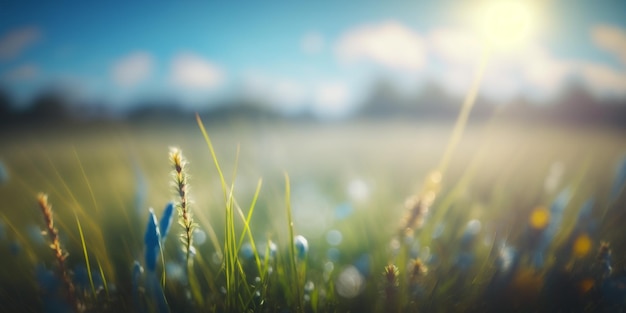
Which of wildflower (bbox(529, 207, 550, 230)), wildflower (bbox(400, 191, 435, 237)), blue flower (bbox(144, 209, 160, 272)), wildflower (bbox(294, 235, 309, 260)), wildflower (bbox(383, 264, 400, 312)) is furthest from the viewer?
wildflower (bbox(529, 207, 550, 230))

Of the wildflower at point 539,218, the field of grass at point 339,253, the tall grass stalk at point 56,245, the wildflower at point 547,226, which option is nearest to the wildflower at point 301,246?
the field of grass at point 339,253

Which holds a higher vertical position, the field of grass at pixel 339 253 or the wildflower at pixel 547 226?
the wildflower at pixel 547 226

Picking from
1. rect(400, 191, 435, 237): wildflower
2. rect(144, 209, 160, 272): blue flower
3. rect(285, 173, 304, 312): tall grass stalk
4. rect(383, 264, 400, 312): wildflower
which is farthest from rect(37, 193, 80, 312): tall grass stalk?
rect(400, 191, 435, 237): wildflower

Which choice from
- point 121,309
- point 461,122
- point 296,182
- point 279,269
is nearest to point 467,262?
point 461,122

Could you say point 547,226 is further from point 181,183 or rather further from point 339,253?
point 181,183

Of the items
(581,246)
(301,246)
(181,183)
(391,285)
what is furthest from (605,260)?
(181,183)

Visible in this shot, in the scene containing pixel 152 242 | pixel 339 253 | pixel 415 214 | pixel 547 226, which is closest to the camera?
pixel 152 242

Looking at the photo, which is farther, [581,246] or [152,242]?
[581,246]

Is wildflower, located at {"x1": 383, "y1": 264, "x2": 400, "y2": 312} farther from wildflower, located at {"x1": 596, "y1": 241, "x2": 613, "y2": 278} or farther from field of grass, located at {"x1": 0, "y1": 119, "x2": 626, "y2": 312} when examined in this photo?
wildflower, located at {"x1": 596, "y1": 241, "x2": 613, "y2": 278}

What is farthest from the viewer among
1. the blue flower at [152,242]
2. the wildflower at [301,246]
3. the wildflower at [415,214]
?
the wildflower at [415,214]

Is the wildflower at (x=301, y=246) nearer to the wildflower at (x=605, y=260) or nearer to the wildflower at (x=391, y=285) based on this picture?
the wildflower at (x=391, y=285)

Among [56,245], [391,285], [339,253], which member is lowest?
[339,253]
